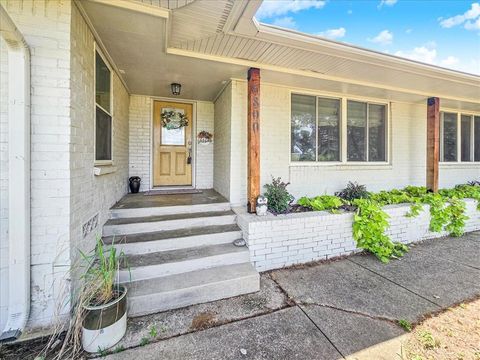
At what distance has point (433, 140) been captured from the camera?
506cm

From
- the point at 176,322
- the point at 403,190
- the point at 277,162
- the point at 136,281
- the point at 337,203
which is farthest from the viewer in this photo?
the point at 403,190

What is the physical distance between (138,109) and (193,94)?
132 centimetres

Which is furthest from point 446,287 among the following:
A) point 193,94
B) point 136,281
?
point 193,94

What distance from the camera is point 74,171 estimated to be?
2.18 meters

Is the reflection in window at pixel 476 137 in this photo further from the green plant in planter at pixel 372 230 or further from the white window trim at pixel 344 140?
the green plant in planter at pixel 372 230

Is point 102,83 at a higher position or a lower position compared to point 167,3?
lower

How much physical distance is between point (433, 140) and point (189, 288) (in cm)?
586

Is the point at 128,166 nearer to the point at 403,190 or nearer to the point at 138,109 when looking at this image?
the point at 138,109

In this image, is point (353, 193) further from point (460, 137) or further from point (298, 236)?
point (460, 137)

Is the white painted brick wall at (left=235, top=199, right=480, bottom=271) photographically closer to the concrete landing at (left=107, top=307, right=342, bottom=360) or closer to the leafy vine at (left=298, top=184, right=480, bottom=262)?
the leafy vine at (left=298, top=184, right=480, bottom=262)

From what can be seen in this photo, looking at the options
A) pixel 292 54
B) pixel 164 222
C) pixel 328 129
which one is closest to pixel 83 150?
pixel 164 222

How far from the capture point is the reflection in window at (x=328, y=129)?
479 centimetres

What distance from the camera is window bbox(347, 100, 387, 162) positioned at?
5043 millimetres

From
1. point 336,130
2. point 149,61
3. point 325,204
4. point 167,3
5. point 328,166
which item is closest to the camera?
point 167,3
